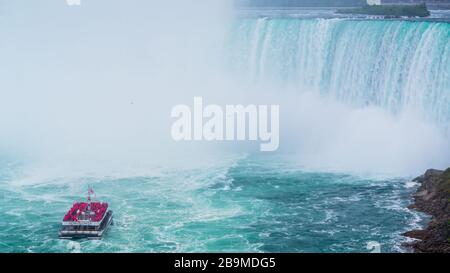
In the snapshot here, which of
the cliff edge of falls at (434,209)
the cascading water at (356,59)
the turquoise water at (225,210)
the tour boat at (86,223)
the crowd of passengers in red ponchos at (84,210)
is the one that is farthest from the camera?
the cascading water at (356,59)

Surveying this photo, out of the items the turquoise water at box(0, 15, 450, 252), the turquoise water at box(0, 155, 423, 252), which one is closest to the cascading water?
the turquoise water at box(0, 15, 450, 252)

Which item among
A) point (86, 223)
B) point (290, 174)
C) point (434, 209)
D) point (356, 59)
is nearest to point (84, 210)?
point (86, 223)

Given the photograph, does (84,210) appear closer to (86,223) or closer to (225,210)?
(86,223)

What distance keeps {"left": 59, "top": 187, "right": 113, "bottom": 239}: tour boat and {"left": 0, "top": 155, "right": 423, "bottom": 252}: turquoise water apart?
29cm

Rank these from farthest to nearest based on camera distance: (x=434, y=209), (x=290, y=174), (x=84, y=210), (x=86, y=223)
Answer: (x=290, y=174) < (x=434, y=209) < (x=84, y=210) < (x=86, y=223)

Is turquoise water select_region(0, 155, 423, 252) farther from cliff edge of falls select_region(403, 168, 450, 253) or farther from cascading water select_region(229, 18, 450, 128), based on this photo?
cascading water select_region(229, 18, 450, 128)

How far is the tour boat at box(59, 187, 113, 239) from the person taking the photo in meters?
24.1

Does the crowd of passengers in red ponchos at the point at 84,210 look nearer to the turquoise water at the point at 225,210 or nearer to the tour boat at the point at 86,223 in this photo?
the tour boat at the point at 86,223

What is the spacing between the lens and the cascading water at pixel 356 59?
105 feet

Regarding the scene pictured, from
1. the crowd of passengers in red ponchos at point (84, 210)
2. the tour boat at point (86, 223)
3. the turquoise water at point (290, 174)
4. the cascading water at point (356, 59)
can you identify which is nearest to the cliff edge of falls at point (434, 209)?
the turquoise water at point (290, 174)

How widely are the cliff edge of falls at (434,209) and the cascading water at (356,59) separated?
524 centimetres

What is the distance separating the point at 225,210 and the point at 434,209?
629 cm

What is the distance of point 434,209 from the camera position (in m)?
25.1
